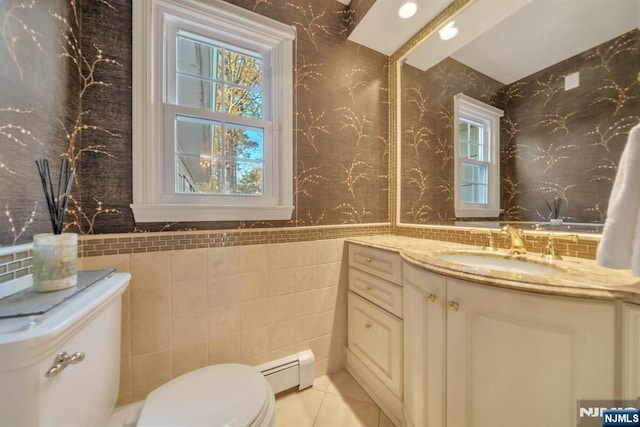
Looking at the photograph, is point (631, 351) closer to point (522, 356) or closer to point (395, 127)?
point (522, 356)

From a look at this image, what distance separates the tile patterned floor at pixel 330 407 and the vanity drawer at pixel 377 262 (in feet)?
2.31

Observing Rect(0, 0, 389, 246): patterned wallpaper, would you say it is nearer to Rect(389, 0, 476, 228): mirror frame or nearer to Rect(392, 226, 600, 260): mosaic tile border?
Rect(389, 0, 476, 228): mirror frame

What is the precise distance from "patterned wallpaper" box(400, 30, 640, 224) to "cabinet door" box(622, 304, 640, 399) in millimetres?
520

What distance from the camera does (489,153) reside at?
1213mm

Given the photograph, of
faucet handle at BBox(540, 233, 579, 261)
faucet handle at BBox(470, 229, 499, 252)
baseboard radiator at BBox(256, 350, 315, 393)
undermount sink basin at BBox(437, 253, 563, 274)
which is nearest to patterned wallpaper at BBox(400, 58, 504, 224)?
faucet handle at BBox(470, 229, 499, 252)

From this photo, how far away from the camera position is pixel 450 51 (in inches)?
54.4

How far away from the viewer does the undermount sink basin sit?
0.88m

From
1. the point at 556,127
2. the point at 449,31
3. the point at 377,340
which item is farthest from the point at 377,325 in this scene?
the point at 449,31

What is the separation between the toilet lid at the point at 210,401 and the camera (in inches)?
26.2

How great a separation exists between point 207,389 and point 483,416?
0.91 m

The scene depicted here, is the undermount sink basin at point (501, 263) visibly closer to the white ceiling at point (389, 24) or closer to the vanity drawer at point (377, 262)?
the vanity drawer at point (377, 262)

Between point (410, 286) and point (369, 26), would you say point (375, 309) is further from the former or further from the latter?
point (369, 26)

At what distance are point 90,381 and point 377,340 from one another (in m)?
1.13

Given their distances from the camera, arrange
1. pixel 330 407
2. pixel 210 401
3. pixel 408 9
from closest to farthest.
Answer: pixel 210 401, pixel 330 407, pixel 408 9
